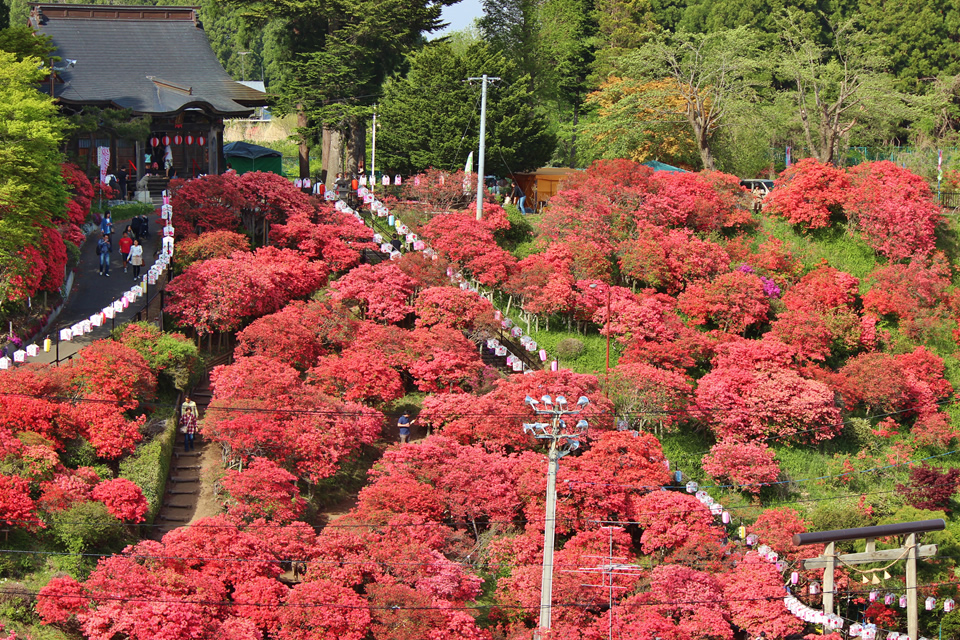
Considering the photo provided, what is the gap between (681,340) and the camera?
40344mm

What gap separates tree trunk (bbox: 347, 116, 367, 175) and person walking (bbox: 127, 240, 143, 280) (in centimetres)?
1502

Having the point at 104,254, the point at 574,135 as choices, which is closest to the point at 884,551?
the point at 104,254

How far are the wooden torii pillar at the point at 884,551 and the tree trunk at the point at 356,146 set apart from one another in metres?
31.4

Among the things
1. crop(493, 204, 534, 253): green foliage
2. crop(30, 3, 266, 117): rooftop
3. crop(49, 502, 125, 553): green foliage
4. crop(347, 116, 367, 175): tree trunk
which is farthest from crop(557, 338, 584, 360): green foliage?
crop(30, 3, 266, 117): rooftop

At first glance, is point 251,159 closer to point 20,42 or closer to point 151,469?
point 20,42

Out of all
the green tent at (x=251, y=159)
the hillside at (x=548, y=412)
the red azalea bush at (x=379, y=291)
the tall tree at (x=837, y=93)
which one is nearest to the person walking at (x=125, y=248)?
the hillside at (x=548, y=412)

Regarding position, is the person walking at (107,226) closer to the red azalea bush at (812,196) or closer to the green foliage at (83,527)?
the green foliage at (83,527)

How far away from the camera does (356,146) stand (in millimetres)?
55344

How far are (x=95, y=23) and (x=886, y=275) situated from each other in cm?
3559

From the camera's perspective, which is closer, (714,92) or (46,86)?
(46,86)

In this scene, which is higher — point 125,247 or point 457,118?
point 457,118

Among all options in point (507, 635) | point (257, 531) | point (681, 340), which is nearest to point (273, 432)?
point (257, 531)

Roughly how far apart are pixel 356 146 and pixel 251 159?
269 inches

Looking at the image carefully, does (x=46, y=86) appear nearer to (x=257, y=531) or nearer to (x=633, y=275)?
(x=633, y=275)
